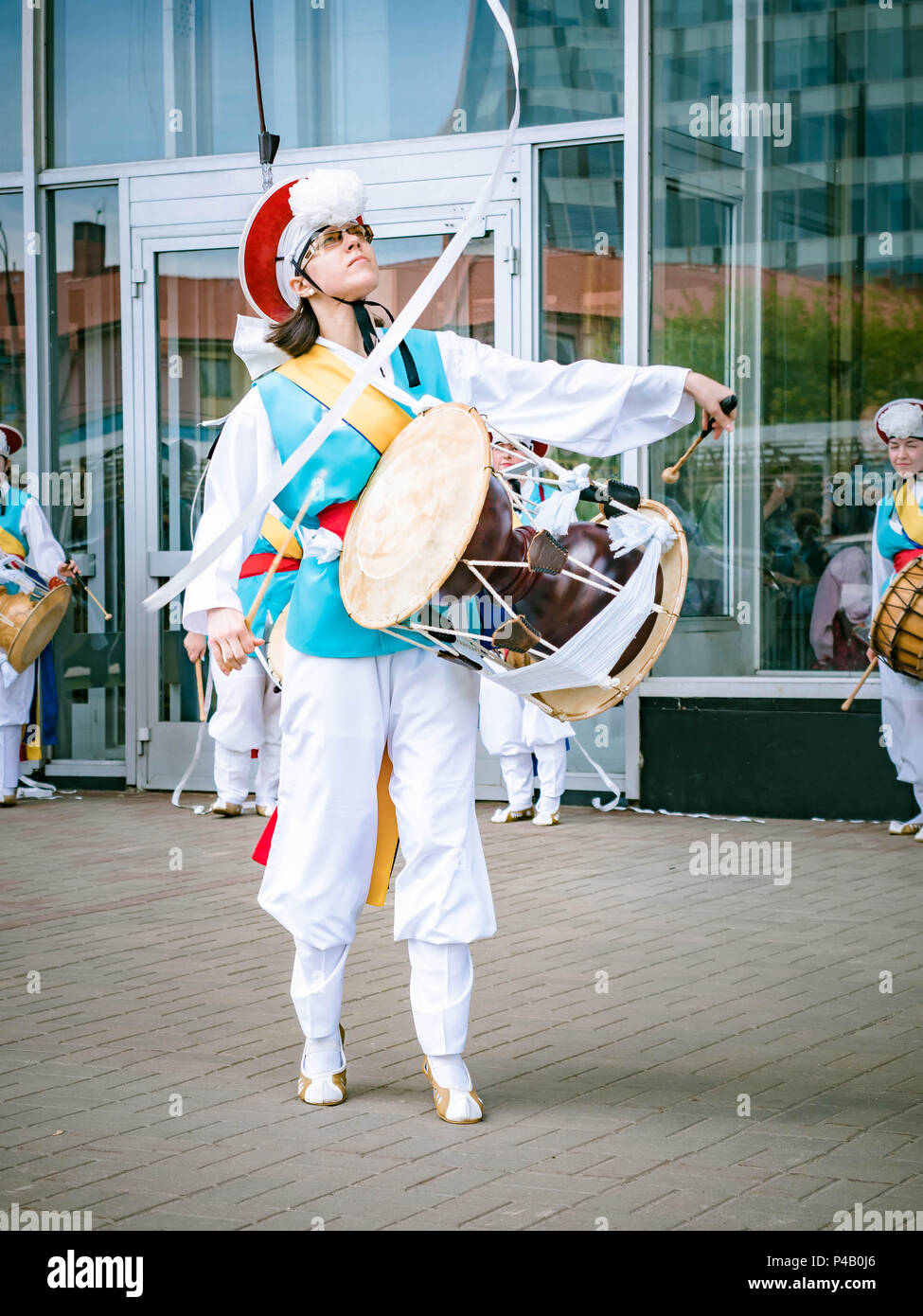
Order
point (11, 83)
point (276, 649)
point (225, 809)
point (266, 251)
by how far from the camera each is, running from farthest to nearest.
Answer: point (11, 83) < point (225, 809) < point (276, 649) < point (266, 251)

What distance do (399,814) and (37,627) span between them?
6.54m

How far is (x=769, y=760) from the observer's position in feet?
30.2

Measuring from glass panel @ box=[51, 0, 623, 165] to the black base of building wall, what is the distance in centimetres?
369

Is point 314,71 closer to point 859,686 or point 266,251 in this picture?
point 859,686

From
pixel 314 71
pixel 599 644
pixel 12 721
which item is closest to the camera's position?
pixel 599 644

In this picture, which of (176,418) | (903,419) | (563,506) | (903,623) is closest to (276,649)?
(563,506)

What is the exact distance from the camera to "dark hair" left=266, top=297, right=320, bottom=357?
13.2 ft

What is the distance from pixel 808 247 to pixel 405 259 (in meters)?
2.49

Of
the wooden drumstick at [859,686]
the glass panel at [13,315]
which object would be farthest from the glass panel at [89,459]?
the wooden drumstick at [859,686]

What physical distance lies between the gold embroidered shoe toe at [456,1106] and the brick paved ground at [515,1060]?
2.1 inches

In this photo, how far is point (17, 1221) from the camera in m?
3.16

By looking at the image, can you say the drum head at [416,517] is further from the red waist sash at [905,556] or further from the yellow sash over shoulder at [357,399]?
the red waist sash at [905,556]
